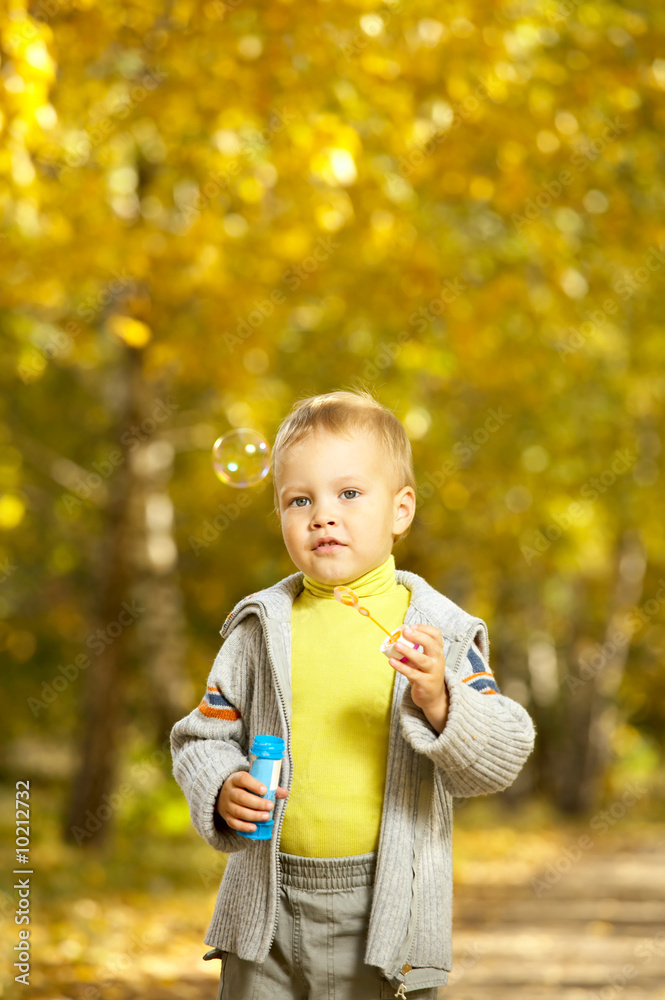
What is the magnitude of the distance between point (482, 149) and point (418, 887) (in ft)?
19.2

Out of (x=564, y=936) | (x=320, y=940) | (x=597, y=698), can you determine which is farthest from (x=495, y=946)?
(x=597, y=698)

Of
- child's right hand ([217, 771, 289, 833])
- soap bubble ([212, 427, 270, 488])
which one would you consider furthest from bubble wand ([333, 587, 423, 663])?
soap bubble ([212, 427, 270, 488])

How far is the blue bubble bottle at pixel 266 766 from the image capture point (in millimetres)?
2271

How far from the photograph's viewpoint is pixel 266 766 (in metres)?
2.27

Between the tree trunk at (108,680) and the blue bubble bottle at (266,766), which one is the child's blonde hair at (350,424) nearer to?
the blue bubble bottle at (266,766)

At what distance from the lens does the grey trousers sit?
2.36 m

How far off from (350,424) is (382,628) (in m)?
0.49

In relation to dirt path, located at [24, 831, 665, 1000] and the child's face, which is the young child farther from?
dirt path, located at [24, 831, 665, 1000]

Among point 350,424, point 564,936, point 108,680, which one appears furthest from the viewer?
A: point 108,680

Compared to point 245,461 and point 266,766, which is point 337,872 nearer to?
point 266,766

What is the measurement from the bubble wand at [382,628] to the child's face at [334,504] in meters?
0.04

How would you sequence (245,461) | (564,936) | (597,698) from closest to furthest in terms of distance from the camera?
1. (245,461)
2. (564,936)
3. (597,698)

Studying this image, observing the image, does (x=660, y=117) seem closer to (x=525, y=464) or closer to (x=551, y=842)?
(x=525, y=464)

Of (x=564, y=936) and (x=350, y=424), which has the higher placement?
(x=350, y=424)
